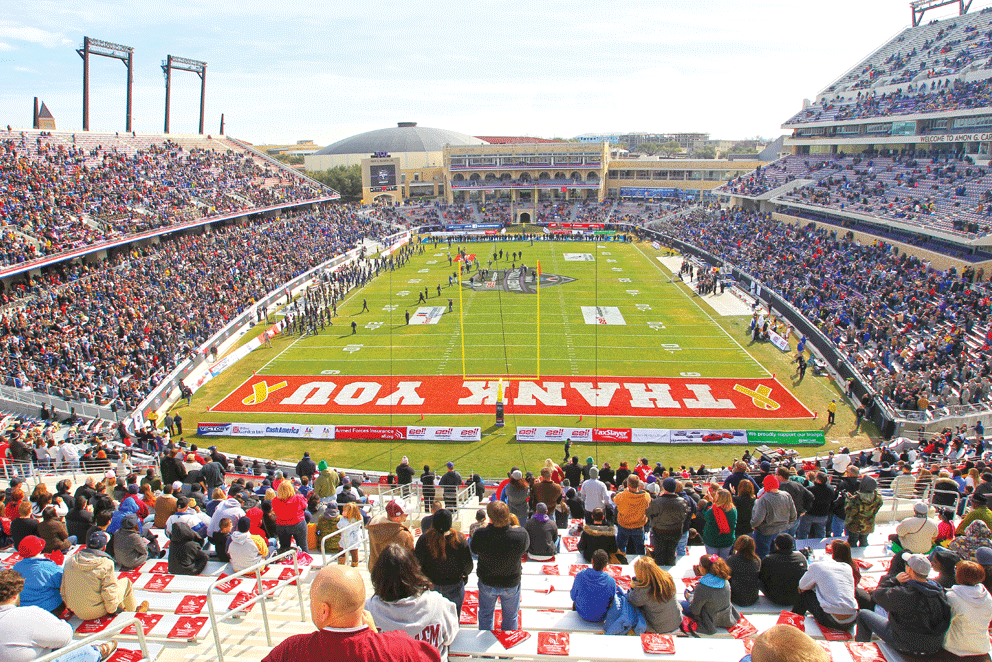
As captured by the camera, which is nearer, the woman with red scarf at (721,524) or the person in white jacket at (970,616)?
the person in white jacket at (970,616)

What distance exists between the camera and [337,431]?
2155 centimetres

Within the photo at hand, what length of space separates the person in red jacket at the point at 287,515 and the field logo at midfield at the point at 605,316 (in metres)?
27.7

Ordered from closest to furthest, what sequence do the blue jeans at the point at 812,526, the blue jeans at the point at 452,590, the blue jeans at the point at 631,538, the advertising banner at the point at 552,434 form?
the blue jeans at the point at 452,590, the blue jeans at the point at 631,538, the blue jeans at the point at 812,526, the advertising banner at the point at 552,434

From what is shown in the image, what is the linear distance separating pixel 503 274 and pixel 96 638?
43.6m

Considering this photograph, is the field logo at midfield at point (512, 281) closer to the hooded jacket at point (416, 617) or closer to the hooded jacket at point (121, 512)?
the hooded jacket at point (121, 512)

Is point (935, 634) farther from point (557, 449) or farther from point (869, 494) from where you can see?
point (557, 449)

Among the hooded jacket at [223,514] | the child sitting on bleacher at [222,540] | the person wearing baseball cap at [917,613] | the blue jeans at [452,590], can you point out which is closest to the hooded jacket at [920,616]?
the person wearing baseball cap at [917,613]

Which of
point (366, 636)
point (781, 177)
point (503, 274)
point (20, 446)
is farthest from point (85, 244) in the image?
point (781, 177)

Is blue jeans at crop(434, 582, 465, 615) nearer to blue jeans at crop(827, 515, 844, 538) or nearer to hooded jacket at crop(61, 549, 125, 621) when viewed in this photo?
hooded jacket at crop(61, 549, 125, 621)

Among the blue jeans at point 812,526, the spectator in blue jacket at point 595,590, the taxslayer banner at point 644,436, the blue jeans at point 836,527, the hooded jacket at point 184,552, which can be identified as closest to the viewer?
the spectator in blue jacket at point 595,590

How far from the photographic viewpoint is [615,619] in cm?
552

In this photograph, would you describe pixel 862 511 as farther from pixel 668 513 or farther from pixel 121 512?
pixel 121 512

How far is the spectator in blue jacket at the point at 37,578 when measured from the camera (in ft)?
18.7

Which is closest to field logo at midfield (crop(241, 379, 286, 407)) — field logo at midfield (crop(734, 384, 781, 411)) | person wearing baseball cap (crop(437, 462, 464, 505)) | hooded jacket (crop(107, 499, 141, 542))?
person wearing baseball cap (crop(437, 462, 464, 505))
